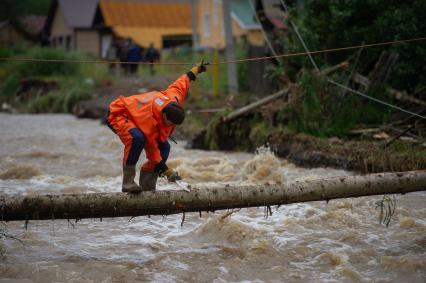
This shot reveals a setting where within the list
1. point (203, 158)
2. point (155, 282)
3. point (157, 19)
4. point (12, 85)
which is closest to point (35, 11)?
point (157, 19)

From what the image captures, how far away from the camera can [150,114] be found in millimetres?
6621

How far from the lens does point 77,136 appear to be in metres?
18.2

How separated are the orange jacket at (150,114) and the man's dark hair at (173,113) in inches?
2.4

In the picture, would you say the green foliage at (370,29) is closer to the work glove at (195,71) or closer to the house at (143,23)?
the work glove at (195,71)

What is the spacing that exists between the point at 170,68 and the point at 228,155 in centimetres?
1633

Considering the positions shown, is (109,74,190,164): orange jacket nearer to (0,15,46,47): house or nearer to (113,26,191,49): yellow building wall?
(113,26,191,49): yellow building wall

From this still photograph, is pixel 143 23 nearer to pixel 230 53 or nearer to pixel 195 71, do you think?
pixel 230 53

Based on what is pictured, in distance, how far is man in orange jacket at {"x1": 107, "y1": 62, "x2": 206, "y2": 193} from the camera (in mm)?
6523

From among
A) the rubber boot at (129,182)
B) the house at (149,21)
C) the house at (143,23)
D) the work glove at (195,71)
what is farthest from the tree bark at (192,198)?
the house at (149,21)

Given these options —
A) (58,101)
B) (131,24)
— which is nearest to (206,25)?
(131,24)

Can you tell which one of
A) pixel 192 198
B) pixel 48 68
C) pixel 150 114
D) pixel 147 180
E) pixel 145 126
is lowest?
pixel 192 198

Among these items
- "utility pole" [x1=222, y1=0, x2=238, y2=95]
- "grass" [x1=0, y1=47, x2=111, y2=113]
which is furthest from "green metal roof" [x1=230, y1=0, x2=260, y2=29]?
"utility pole" [x1=222, y1=0, x2=238, y2=95]

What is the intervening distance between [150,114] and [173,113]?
280 millimetres

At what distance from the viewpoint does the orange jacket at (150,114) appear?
659cm
